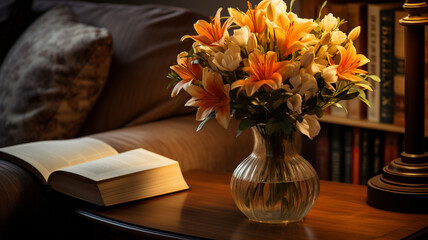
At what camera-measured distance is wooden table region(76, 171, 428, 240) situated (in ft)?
3.27

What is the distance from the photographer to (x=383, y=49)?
1.71 metres

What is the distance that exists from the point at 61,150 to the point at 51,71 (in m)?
0.43

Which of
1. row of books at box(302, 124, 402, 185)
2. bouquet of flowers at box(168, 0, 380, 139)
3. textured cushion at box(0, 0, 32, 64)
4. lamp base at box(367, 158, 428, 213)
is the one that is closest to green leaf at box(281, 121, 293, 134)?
bouquet of flowers at box(168, 0, 380, 139)

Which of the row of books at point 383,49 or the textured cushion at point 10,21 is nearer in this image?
the row of books at point 383,49

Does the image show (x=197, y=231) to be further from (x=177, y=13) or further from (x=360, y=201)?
(x=177, y=13)

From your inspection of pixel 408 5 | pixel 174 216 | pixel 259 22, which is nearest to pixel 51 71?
pixel 174 216

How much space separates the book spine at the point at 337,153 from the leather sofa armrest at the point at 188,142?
35 cm

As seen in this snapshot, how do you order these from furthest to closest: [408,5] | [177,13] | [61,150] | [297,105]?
[177,13] < [61,150] < [408,5] < [297,105]

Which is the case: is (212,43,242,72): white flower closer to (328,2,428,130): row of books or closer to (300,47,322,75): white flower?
(300,47,322,75): white flower

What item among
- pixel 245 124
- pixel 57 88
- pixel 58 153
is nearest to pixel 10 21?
pixel 57 88

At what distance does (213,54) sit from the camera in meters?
1.00

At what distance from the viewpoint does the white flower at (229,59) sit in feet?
3.15

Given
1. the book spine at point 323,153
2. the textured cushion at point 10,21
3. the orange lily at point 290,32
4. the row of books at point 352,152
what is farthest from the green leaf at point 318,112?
the textured cushion at point 10,21

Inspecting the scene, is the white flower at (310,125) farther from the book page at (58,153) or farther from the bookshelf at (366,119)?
the bookshelf at (366,119)
